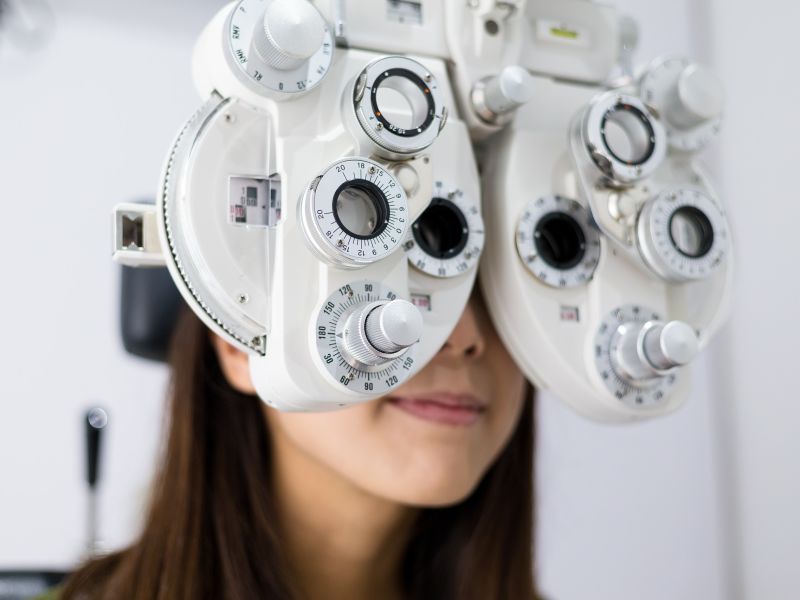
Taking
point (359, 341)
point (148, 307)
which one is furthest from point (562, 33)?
point (148, 307)

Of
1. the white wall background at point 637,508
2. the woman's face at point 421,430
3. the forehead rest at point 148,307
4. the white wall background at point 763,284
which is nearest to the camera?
the woman's face at point 421,430

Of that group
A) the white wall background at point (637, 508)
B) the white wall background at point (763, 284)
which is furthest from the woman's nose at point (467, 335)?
the white wall background at point (637, 508)

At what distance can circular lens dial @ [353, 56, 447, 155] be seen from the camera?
486mm

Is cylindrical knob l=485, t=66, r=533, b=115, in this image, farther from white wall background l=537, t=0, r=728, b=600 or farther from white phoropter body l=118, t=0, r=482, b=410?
white wall background l=537, t=0, r=728, b=600

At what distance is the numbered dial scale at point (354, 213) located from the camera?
0.46 m

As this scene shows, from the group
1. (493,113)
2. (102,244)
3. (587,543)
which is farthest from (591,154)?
(587,543)

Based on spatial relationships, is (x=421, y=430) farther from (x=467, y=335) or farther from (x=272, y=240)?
(x=272, y=240)

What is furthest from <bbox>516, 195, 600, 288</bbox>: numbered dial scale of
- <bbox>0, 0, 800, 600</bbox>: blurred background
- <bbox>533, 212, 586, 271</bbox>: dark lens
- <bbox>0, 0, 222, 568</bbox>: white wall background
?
<bbox>0, 0, 222, 568</bbox>: white wall background

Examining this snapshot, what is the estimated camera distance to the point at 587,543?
4.83 ft

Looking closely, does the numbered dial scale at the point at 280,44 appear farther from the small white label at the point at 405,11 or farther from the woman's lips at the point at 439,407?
the woman's lips at the point at 439,407

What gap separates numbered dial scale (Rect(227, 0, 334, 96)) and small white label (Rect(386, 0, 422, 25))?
72 millimetres

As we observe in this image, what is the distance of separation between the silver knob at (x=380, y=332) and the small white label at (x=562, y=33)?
11.4 inches

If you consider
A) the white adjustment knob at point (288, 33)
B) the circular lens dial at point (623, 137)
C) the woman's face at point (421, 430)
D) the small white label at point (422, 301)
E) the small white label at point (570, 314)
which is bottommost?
the woman's face at point (421, 430)

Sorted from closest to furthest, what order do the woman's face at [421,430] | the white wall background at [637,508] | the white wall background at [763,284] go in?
the woman's face at [421,430]
the white wall background at [763,284]
the white wall background at [637,508]
